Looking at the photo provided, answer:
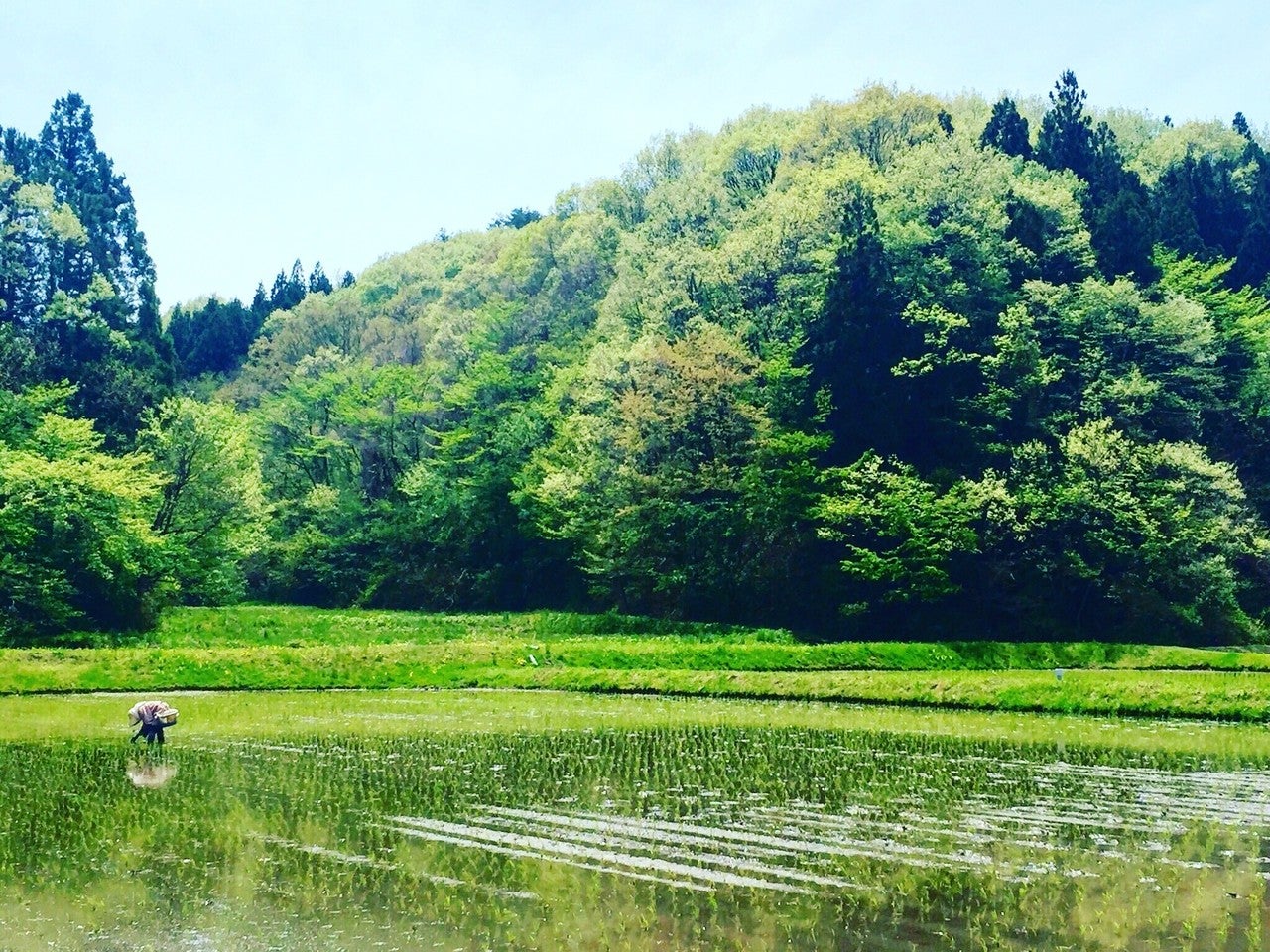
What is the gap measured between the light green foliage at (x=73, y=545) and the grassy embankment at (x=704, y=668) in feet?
8.28

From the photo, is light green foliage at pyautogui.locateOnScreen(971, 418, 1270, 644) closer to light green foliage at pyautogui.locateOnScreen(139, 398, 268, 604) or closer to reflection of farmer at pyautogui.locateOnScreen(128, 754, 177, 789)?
light green foliage at pyautogui.locateOnScreen(139, 398, 268, 604)

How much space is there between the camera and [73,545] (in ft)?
136

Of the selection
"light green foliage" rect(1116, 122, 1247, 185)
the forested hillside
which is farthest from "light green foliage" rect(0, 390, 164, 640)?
"light green foliage" rect(1116, 122, 1247, 185)

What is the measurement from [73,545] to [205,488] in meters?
8.70

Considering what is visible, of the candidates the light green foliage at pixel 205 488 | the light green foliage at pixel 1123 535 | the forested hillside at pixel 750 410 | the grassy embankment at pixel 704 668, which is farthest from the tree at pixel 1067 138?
the light green foliage at pixel 205 488

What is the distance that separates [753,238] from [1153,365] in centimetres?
1751

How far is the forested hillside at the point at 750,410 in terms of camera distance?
43.1 metres

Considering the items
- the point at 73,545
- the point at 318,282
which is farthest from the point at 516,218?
the point at 73,545

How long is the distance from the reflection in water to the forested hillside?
949 inches

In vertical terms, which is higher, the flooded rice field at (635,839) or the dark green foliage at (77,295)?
the dark green foliage at (77,295)

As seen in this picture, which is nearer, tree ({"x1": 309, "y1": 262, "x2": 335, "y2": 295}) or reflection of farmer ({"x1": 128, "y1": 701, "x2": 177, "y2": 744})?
reflection of farmer ({"x1": 128, "y1": 701, "x2": 177, "y2": 744})

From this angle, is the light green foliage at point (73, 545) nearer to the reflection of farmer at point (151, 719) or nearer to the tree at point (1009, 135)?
the reflection of farmer at point (151, 719)

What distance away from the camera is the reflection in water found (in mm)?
17109

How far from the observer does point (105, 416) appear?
55.1m
